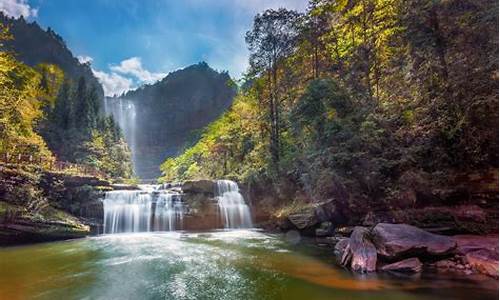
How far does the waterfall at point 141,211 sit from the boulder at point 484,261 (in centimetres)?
1504

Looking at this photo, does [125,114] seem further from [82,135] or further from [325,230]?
[325,230]

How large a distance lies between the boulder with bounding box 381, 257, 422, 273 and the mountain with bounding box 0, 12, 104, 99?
2564 inches

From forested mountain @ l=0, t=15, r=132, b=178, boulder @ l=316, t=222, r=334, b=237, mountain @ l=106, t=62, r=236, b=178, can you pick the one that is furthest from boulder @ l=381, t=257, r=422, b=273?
mountain @ l=106, t=62, r=236, b=178

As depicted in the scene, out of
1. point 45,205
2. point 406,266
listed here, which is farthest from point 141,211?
point 406,266

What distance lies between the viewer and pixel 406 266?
25.3ft

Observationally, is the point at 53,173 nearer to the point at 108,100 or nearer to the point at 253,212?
the point at 253,212

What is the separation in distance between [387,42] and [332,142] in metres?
7.82

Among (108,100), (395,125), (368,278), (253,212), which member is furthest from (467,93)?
(108,100)

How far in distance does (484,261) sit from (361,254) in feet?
8.99

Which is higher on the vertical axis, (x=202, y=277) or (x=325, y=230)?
(x=325, y=230)

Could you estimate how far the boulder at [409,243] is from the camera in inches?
311

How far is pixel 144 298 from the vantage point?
6.48m

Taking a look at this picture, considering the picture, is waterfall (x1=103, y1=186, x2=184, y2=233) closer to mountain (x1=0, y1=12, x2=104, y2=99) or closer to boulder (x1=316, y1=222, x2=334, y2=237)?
boulder (x1=316, y1=222, x2=334, y2=237)

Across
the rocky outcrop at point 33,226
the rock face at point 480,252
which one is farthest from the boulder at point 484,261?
the rocky outcrop at point 33,226
